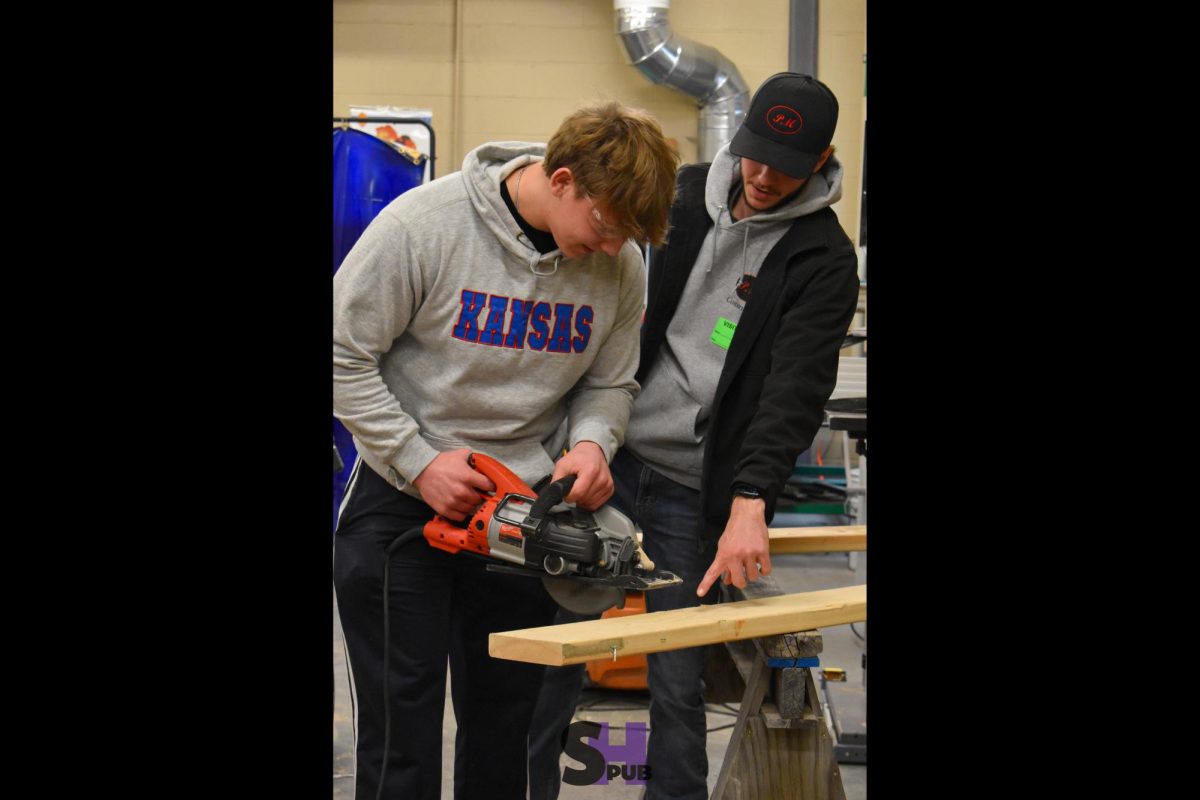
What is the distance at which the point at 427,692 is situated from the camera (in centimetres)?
155

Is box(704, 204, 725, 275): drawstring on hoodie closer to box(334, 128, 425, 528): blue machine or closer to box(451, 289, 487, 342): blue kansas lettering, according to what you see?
box(451, 289, 487, 342): blue kansas lettering

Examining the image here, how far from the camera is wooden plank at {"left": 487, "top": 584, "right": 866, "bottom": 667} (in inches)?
54.8

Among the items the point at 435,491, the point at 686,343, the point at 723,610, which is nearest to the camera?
the point at 435,491

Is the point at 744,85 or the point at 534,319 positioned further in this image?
the point at 744,85

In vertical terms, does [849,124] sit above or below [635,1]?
below

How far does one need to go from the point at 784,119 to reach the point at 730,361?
379mm

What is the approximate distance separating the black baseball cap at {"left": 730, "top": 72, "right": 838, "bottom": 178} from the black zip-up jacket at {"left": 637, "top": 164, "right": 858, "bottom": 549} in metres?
0.12

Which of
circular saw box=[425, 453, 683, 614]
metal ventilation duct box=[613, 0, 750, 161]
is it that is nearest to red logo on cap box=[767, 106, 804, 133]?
metal ventilation duct box=[613, 0, 750, 161]

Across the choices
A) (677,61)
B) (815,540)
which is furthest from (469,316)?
(815,540)

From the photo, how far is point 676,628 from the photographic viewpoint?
149 centimetres

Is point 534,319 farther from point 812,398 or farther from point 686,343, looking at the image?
point 812,398

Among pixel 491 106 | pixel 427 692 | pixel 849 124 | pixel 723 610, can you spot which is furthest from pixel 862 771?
pixel 491 106

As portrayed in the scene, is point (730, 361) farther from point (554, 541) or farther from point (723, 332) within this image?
point (554, 541)
